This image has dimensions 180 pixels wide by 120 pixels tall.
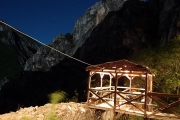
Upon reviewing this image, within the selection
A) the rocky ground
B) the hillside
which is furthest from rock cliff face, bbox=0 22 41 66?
the rocky ground

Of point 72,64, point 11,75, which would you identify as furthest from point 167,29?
point 11,75

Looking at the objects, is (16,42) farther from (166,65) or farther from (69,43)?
(166,65)

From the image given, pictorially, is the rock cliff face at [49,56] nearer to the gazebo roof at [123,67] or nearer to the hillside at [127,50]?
the hillside at [127,50]

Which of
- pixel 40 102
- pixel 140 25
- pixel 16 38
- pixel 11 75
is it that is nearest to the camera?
pixel 140 25

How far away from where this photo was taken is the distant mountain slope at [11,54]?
298 ft

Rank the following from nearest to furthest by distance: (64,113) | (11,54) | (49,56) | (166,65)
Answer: (64,113) → (166,65) → (49,56) → (11,54)

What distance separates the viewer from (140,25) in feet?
131

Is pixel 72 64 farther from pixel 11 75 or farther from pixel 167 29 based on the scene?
pixel 11 75

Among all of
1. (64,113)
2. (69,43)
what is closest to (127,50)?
(64,113)

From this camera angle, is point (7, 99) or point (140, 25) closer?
point (140, 25)

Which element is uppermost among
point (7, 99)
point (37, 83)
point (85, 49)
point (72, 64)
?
point (85, 49)

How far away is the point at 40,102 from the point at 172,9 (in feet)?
136

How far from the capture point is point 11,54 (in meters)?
108

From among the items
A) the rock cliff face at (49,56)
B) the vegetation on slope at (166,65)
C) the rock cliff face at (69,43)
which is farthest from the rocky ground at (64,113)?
the rock cliff face at (49,56)
